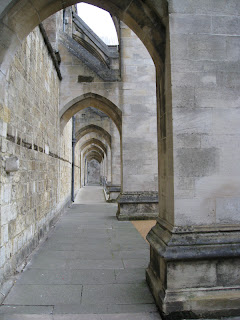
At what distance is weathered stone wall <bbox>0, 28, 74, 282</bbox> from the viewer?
10.6ft

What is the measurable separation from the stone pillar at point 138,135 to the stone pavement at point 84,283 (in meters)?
2.52

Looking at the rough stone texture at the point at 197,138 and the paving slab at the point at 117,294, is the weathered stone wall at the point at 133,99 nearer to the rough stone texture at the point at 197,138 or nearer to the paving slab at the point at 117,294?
the paving slab at the point at 117,294

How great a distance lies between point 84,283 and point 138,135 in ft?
18.4

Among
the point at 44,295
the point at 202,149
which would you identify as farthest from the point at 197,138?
the point at 44,295

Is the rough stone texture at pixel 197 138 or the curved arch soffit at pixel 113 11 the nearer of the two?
the rough stone texture at pixel 197 138

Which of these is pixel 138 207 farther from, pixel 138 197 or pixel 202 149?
pixel 202 149

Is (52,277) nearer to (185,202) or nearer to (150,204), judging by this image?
(185,202)

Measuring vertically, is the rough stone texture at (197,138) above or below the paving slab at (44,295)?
above

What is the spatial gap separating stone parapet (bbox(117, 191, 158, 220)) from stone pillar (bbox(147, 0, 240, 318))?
5168 mm

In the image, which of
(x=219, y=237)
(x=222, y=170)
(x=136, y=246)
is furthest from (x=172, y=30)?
(x=136, y=246)

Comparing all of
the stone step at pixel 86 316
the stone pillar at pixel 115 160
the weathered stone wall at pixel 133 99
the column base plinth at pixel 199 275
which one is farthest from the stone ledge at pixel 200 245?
the stone pillar at pixel 115 160

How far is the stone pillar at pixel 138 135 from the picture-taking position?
26.4 feet

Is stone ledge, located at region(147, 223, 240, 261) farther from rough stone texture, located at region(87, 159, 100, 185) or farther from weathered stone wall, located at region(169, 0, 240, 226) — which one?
rough stone texture, located at region(87, 159, 100, 185)

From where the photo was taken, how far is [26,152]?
166 inches
